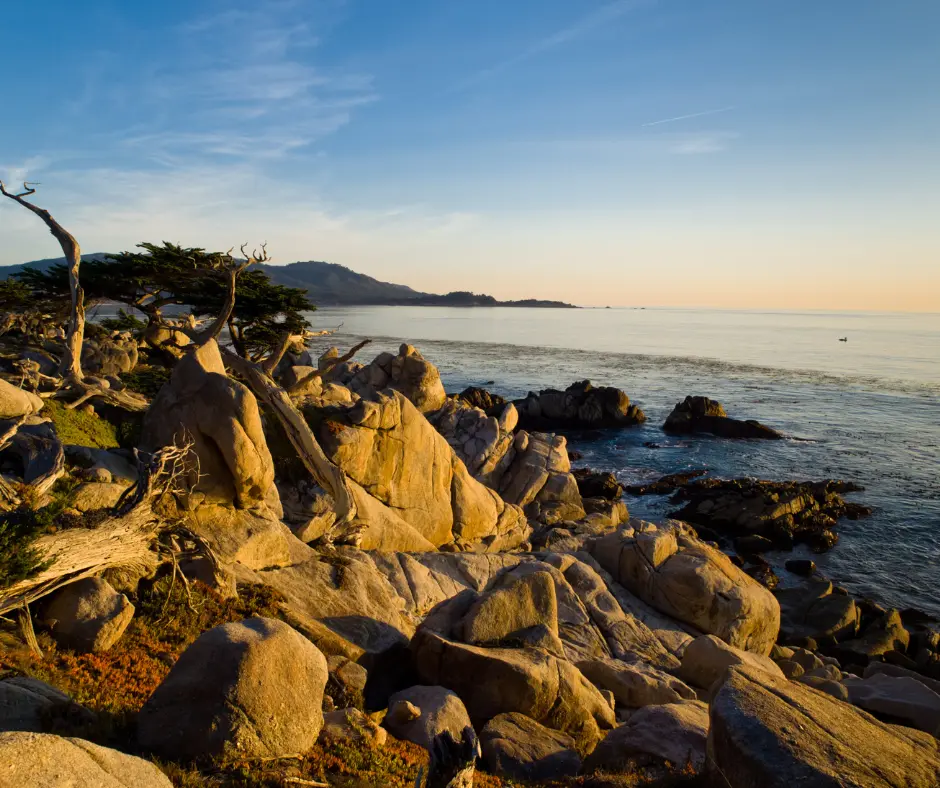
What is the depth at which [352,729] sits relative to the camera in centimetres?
973

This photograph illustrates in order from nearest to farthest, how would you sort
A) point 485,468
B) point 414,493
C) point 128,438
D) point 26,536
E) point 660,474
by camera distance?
point 26,536, point 128,438, point 414,493, point 485,468, point 660,474

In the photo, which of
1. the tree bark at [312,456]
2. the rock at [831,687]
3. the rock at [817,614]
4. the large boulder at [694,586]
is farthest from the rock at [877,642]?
the tree bark at [312,456]

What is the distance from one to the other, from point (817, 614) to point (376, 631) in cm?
2208

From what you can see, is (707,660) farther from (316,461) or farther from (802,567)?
(802,567)

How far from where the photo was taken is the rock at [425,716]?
10570mm

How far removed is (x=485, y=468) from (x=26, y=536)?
2773cm

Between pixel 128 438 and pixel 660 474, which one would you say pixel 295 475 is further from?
pixel 660 474

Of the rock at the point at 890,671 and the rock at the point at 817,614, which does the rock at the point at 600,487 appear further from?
the rock at the point at 890,671

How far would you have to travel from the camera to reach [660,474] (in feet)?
159

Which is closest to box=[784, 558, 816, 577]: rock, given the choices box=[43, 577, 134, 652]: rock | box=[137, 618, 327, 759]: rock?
box=[137, 618, 327, 759]: rock

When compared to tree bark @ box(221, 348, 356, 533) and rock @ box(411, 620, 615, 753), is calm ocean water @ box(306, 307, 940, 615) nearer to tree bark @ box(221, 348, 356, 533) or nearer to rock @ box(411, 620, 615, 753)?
rock @ box(411, 620, 615, 753)

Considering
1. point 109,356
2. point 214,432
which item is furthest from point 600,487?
point 214,432

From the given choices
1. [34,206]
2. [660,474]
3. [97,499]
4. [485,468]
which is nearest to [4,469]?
[97,499]

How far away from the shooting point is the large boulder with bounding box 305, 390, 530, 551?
22594 millimetres
